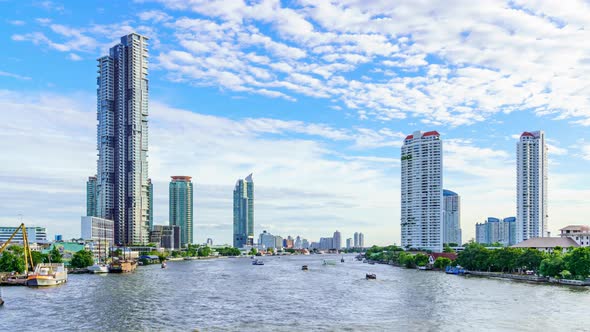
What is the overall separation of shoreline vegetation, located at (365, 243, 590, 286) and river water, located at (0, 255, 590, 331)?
Result: 18.5ft

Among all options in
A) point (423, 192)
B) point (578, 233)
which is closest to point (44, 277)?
point (578, 233)

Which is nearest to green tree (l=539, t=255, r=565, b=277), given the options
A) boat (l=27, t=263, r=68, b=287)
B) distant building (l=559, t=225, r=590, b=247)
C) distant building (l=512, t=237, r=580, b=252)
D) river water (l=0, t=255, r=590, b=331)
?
river water (l=0, t=255, r=590, b=331)

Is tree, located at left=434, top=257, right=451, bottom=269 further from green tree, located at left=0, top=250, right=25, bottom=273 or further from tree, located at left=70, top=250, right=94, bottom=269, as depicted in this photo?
green tree, located at left=0, top=250, right=25, bottom=273

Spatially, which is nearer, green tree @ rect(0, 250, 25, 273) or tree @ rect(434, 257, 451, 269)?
green tree @ rect(0, 250, 25, 273)

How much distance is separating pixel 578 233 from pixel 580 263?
221ft

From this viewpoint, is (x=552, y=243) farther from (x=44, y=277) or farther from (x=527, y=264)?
(x=44, y=277)

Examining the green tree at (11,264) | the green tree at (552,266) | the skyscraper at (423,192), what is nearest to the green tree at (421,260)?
the skyscraper at (423,192)

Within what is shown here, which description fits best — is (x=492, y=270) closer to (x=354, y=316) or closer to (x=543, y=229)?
(x=354, y=316)

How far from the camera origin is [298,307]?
61.3 m

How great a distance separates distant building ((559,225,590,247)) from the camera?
14062 centimetres

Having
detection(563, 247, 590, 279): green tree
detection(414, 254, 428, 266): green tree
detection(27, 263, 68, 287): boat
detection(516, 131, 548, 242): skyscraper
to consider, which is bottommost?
detection(414, 254, 428, 266): green tree

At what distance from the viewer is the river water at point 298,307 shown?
48.8 meters

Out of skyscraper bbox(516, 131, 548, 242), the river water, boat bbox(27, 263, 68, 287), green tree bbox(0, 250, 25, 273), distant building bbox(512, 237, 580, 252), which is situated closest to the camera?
the river water

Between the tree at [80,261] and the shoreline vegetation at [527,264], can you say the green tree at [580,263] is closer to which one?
the shoreline vegetation at [527,264]
